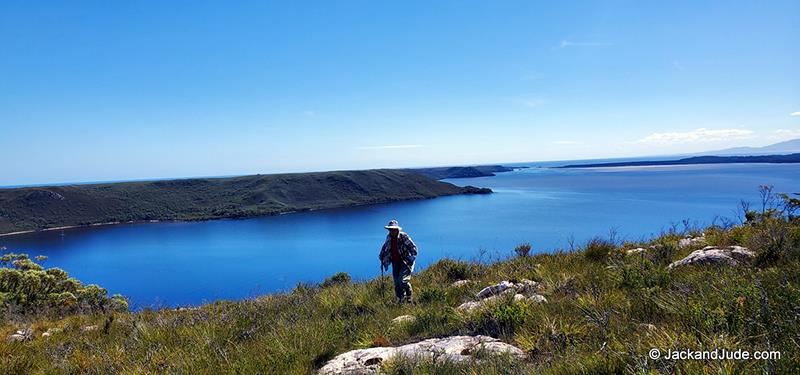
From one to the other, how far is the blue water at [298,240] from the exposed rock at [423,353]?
3852cm

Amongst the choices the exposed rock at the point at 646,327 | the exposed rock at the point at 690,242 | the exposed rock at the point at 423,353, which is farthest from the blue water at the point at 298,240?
the exposed rock at the point at 646,327

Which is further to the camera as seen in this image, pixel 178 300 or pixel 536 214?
pixel 536 214

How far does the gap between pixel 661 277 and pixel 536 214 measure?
94.3 m

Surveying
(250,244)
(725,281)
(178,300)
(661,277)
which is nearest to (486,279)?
(661,277)

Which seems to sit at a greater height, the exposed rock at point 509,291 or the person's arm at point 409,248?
the person's arm at point 409,248

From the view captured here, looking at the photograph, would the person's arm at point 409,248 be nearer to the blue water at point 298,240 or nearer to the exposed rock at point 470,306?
the exposed rock at point 470,306

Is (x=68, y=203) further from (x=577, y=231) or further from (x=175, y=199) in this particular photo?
(x=577, y=231)

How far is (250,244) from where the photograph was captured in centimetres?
9081

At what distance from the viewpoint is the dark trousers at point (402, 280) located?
7.39 metres

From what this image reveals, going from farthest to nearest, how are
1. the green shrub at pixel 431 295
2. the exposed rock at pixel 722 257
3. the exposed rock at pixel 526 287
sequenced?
the green shrub at pixel 431 295 → the exposed rock at pixel 526 287 → the exposed rock at pixel 722 257

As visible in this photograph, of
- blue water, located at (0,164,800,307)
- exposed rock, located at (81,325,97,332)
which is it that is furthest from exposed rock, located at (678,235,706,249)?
blue water, located at (0,164,800,307)

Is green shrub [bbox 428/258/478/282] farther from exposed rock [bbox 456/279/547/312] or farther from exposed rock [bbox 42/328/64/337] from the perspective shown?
exposed rock [bbox 42/328/64/337]

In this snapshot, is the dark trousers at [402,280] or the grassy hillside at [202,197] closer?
the dark trousers at [402,280]

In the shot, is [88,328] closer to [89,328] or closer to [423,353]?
[89,328]
